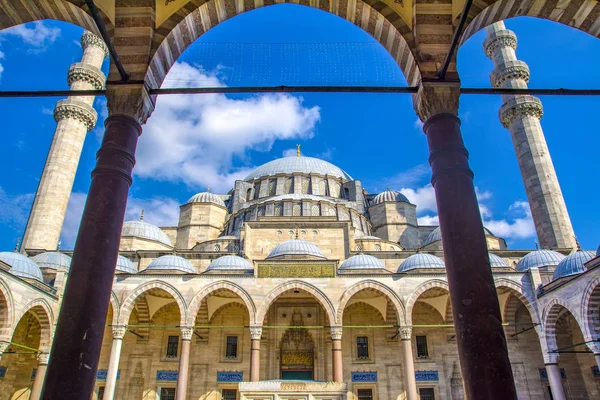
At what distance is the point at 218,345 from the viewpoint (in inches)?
637

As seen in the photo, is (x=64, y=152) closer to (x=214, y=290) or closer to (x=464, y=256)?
(x=214, y=290)

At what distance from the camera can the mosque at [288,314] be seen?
43.8 feet

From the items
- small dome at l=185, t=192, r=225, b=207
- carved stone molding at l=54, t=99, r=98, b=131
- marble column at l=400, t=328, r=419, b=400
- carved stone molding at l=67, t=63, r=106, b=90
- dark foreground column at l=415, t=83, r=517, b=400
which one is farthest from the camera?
small dome at l=185, t=192, r=225, b=207

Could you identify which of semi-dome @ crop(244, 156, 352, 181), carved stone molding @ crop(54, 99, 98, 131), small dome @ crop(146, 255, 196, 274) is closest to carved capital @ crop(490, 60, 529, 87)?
semi-dome @ crop(244, 156, 352, 181)

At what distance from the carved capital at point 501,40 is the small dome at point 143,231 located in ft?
61.3

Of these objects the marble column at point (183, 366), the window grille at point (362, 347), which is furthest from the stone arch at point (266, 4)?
the window grille at point (362, 347)

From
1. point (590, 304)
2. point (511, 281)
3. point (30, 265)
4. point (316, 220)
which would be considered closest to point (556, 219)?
point (511, 281)

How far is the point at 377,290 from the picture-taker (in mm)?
14602

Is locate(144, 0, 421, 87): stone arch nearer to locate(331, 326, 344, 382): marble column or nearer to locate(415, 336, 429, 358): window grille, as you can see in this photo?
locate(331, 326, 344, 382): marble column

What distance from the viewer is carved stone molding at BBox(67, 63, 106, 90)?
1981 cm

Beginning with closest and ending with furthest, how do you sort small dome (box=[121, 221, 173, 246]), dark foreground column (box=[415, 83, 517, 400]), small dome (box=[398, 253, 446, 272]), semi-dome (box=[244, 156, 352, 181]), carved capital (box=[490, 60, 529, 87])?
dark foreground column (box=[415, 83, 517, 400]) → small dome (box=[398, 253, 446, 272]) → carved capital (box=[490, 60, 529, 87]) → small dome (box=[121, 221, 173, 246]) → semi-dome (box=[244, 156, 352, 181])

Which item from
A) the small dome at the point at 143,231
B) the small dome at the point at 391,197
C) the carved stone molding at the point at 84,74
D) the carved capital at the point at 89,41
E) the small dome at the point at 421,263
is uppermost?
the carved capital at the point at 89,41

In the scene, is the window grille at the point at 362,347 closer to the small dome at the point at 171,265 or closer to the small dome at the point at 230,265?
the small dome at the point at 230,265

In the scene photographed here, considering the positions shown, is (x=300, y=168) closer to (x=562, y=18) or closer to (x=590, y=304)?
(x=590, y=304)
